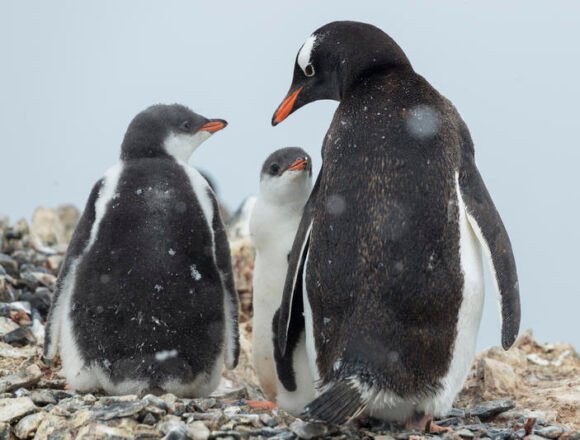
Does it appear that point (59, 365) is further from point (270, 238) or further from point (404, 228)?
point (404, 228)

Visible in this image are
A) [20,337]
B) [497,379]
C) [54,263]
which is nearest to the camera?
[497,379]

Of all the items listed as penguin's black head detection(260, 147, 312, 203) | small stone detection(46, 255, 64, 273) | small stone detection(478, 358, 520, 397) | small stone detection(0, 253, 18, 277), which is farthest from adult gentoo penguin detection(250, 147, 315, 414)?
small stone detection(46, 255, 64, 273)

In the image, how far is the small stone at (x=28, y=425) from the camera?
168 inches

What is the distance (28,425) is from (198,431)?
2.93 feet

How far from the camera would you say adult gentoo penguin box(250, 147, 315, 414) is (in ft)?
17.4

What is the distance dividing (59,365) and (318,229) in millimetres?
2405

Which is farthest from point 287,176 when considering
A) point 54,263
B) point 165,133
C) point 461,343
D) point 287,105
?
point 54,263

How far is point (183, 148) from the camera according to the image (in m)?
5.41

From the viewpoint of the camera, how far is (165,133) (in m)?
5.29

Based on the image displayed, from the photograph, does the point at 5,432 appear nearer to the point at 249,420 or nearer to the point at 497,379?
the point at 249,420

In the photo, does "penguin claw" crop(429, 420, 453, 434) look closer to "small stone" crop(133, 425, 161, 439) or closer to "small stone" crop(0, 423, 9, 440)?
"small stone" crop(133, 425, 161, 439)

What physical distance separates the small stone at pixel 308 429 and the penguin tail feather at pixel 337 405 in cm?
11

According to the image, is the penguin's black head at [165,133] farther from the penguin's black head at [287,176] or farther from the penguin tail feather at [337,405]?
the penguin tail feather at [337,405]

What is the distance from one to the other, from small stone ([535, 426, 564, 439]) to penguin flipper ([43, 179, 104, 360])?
252 centimetres
